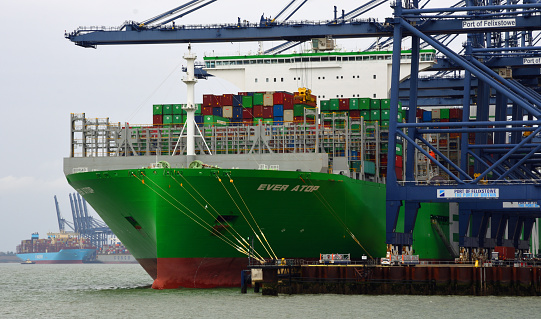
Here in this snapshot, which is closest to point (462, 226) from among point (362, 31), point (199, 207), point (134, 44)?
point (362, 31)

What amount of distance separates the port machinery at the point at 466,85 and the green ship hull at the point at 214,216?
3.88 m

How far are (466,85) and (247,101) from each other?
42.6 feet

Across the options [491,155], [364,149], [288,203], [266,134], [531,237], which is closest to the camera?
[288,203]

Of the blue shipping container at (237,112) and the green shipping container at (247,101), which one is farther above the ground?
the green shipping container at (247,101)

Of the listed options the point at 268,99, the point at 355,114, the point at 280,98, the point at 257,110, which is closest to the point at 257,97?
the point at 268,99

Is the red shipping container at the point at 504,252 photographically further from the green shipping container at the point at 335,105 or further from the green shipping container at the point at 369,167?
the green shipping container at the point at 335,105

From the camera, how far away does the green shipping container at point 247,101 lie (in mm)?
49094

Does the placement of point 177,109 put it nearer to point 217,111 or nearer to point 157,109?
point 157,109

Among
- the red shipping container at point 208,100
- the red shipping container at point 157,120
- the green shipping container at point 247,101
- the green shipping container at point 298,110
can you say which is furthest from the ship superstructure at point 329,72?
the red shipping container at point 157,120

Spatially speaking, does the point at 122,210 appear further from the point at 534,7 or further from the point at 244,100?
the point at 534,7

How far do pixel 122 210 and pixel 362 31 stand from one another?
50.5 feet

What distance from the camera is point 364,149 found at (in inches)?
1887

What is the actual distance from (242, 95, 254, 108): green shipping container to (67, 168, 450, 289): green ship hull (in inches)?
338

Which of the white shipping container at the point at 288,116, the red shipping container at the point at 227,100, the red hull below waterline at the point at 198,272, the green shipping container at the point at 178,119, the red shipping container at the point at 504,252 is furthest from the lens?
the red shipping container at the point at 504,252
